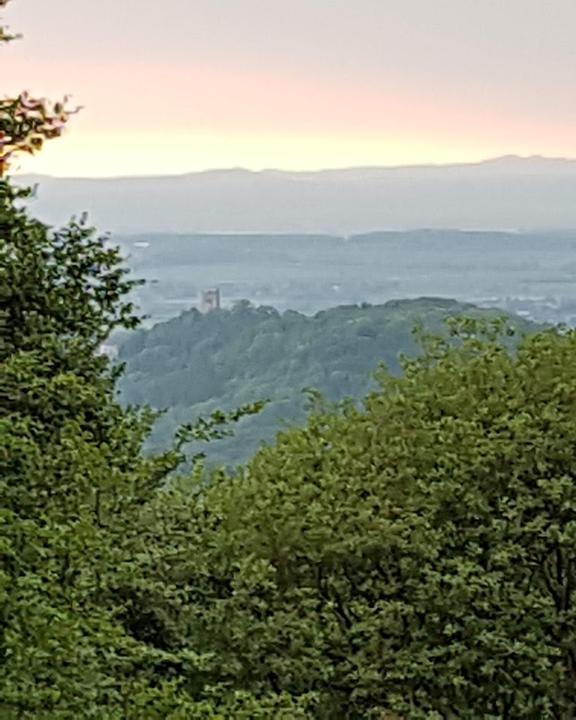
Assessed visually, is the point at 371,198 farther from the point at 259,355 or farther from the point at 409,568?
the point at 409,568

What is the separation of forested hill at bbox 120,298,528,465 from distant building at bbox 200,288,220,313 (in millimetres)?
111

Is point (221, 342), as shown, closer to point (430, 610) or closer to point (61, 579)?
point (430, 610)

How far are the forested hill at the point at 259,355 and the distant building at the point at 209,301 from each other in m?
0.11

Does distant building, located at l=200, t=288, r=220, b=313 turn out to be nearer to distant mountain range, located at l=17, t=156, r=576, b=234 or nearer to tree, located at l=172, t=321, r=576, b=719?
distant mountain range, located at l=17, t=156, r=576, b=234

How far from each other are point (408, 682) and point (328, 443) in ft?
5.48

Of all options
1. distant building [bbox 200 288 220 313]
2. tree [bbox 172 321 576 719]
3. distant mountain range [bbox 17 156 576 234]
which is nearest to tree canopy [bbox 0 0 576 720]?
tree [bbox 172 321 576 719]

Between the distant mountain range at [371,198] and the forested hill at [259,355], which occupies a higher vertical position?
the distant mountain range at [371,198]

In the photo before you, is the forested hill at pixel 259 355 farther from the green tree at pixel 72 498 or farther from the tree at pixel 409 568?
the green tree at pixel 72 498

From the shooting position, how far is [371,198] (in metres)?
24.3

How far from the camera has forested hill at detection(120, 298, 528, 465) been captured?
1214cm

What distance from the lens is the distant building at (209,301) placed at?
61.1 feet

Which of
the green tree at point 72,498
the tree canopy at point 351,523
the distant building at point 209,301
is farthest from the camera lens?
the distant building at point 209,301

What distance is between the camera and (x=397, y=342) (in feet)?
42.2

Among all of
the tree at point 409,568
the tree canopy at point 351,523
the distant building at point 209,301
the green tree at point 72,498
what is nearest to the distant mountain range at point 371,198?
the distant building at point 209,301
